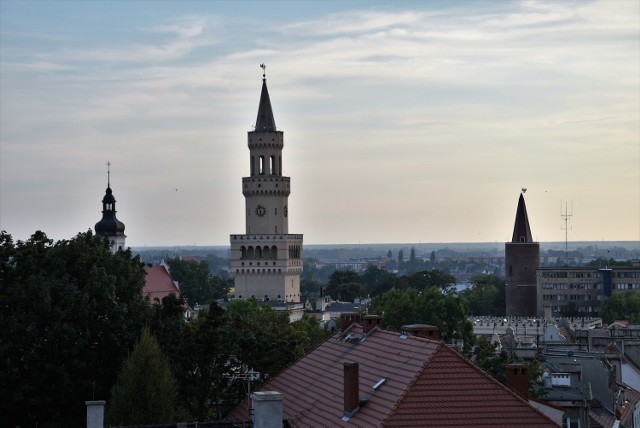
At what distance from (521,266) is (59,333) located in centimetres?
13302

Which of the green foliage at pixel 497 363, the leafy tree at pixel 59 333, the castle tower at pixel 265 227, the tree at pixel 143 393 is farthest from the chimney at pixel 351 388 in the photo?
the castle tower at pixel 265 227

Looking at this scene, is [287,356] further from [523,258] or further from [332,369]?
[523,258]

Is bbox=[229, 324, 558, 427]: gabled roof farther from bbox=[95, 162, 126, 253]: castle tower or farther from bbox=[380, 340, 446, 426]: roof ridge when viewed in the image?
bbox=[95, 162, 126, 253]: castle tower

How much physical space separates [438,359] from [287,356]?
70.0 feet

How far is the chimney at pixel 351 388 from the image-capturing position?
38.3m

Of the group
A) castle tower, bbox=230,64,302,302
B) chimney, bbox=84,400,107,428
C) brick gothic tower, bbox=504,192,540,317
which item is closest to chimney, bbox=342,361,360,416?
chimney, bbox=84,400,107,428

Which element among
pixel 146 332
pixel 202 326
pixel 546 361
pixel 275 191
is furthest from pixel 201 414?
pixel 275 191

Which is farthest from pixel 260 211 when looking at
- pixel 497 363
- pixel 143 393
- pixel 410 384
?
pixel 410 384

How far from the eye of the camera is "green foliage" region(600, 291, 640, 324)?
16550cm

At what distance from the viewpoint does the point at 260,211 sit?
150125mm

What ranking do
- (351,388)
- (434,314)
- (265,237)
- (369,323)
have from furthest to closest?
(265,237) < (434,314) < (369,323) < (351,388)

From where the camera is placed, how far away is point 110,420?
44438 mm

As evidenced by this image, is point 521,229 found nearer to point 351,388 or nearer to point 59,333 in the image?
point 59,333

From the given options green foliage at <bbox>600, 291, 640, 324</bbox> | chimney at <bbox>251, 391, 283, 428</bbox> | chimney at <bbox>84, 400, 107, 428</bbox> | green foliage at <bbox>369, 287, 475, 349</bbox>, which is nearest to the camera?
chimney at <bbox>251, 391, 283, 428</bbox>
